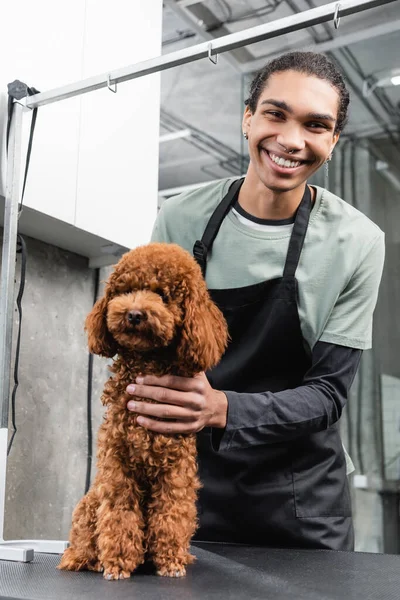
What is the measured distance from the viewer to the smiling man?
48.8 inches

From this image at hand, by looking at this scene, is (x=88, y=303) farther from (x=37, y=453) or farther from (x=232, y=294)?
(x=232, y=294)

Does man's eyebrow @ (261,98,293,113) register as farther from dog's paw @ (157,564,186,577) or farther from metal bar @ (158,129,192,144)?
metal bar @ (158,129,192,144)

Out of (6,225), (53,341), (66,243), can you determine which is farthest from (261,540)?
(66,243)

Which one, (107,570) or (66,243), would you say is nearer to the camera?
(107,570)

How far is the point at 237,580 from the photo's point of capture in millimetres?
950

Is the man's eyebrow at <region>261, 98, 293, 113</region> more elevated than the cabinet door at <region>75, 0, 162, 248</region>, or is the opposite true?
the cabinet door at <region>75, 0, 162, 248</region>

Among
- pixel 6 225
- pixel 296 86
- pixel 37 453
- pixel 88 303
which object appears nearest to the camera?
pixel 296 86

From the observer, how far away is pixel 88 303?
219cm

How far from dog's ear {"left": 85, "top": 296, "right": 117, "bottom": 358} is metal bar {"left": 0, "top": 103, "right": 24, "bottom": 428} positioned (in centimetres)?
40

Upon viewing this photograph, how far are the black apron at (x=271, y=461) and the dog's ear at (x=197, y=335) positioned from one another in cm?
30

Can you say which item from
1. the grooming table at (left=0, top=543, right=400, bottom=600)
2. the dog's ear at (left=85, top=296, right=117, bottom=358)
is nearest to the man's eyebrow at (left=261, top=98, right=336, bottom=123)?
the dog's ear at (left=85, top=296, right=117, bottom=358)

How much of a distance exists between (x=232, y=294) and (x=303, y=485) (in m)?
0.39

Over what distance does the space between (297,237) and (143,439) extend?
21.8 inches

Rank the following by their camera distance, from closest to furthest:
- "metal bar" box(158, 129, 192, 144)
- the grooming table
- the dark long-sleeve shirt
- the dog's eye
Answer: the grooming table < the dog's eye < the dark long-sleeve shirt < "metal bar" box(158, 129, 192, 144)
